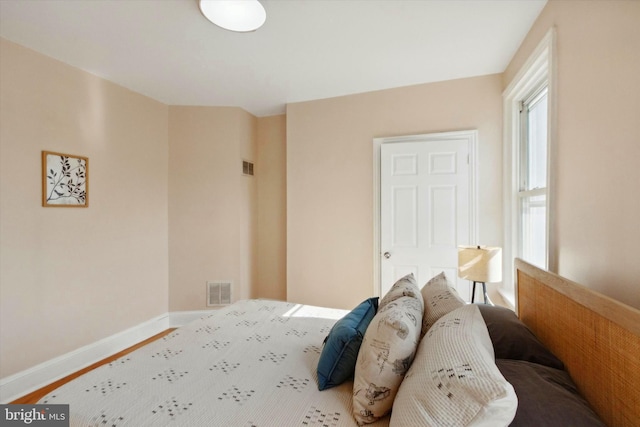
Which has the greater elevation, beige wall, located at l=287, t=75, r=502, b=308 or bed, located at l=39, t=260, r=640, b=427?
beige wall, located at l=287, t=75, r=502, b=308

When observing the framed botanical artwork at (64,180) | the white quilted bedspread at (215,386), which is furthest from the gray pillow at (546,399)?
the framed botanical artwork at (64,180)

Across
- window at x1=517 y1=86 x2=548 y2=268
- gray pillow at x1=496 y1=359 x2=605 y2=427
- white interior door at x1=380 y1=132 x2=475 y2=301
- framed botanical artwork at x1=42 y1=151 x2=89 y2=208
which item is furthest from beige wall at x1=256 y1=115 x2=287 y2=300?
gray pillow at x1=496 y1=359 x2=605 y2=427

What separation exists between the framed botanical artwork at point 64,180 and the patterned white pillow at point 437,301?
2.95 metres

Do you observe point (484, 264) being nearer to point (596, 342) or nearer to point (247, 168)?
point (596, 342)

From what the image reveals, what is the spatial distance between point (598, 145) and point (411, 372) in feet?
3.94

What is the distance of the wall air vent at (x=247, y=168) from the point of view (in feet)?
11.9

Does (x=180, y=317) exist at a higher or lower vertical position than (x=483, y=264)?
lower

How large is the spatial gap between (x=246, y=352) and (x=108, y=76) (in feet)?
9.41

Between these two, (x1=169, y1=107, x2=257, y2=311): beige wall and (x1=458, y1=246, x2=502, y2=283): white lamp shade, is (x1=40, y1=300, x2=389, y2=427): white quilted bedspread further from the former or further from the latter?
(x1=169, y1=107, x2=257, y2=311): beige wall

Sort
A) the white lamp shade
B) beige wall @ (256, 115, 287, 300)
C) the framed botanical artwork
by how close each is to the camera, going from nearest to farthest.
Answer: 1. the white lamp shade
2. the framed botanical artwork
3. beige wall @ (256, 115, 287, 300)

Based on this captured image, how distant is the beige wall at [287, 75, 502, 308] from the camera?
8.89ft

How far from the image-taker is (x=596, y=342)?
0.89m

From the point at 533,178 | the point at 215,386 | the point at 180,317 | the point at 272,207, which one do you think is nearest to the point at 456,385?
the point at 215,386

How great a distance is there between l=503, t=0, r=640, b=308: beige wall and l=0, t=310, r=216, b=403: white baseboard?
358 centimetres
